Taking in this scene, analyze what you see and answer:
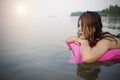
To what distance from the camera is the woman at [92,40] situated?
1.83m

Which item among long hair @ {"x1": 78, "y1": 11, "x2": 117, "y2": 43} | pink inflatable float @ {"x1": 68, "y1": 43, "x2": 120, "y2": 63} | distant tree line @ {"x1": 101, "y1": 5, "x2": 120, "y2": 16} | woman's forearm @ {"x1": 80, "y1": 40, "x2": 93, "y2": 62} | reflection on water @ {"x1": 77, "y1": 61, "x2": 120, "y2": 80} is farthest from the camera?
distant tree line @ {"x1": 101, "y1": 5, "x2": 120, "y2": 16}

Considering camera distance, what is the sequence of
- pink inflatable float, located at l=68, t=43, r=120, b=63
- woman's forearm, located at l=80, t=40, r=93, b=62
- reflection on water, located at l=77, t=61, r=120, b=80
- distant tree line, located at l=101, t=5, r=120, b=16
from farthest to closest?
distant tree line, located at l=101, t=5, r=120, b=16
pink inflatable float, located at l=68, t=43, r=120, b=63
woman's forearm, located at l=80, t=40, r=93, b=62
reflection on water, located at l=77, t=61, r=120, b=80

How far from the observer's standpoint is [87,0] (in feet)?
8.97

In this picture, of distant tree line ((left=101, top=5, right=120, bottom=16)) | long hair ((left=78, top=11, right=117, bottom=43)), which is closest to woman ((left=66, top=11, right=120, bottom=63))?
long hair ((left=78, top=11, right=117, bottom=43))

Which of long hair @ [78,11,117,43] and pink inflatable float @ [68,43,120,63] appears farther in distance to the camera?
long hair @ [78,11,117,43]

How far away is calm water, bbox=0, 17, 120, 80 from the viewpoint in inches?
68.7

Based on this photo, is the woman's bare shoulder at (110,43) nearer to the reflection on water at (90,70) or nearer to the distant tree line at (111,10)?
the reflection on water at (90,70)

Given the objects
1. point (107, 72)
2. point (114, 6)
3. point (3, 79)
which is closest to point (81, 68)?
point (107, 72)

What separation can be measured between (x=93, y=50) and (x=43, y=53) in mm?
563

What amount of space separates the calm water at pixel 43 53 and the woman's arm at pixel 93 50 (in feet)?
0.20

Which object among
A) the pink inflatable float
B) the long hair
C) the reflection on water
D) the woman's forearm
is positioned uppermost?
→ the long hair

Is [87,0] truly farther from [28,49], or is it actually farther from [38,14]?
[28,49]

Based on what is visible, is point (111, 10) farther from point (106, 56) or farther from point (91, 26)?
point (106, 56)

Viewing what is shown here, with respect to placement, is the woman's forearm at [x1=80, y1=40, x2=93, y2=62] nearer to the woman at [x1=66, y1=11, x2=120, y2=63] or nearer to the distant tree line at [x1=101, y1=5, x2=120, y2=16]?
the woman at [x1=66, y1=11, x2=120, y2=63]
